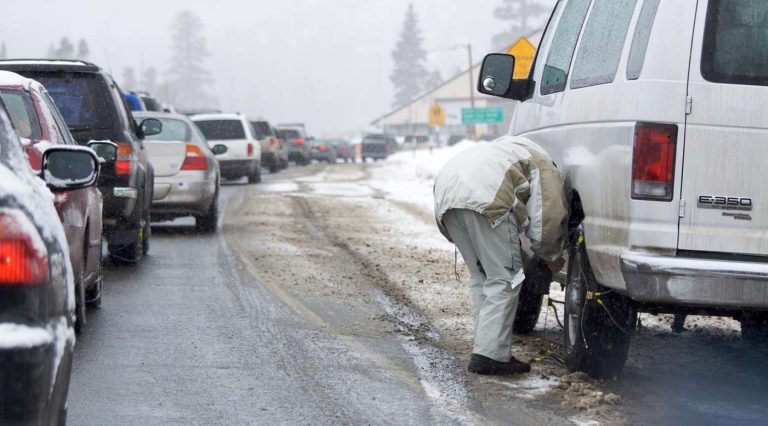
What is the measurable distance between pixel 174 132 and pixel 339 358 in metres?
9.24

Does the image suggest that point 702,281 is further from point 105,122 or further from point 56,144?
point 105,122

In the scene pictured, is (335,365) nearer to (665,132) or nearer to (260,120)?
(665,132)

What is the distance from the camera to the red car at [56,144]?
24.0ft

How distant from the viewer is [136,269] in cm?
1144

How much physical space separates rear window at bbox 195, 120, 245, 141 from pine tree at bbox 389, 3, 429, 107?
122331mm

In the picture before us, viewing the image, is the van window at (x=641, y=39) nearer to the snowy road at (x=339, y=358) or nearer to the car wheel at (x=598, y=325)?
the car wheel at (x=598, y=325)

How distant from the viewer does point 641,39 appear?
5617mm

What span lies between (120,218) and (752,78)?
6.96m

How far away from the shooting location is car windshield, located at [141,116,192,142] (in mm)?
15648

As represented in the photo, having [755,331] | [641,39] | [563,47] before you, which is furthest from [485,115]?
[641,39]

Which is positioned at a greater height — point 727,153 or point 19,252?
point 727,153

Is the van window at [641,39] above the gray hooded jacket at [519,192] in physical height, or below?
above

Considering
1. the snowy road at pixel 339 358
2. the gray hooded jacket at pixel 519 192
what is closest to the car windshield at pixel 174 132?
the snowy road at pixel 339 358

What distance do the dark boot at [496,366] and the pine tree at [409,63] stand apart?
479 ft
